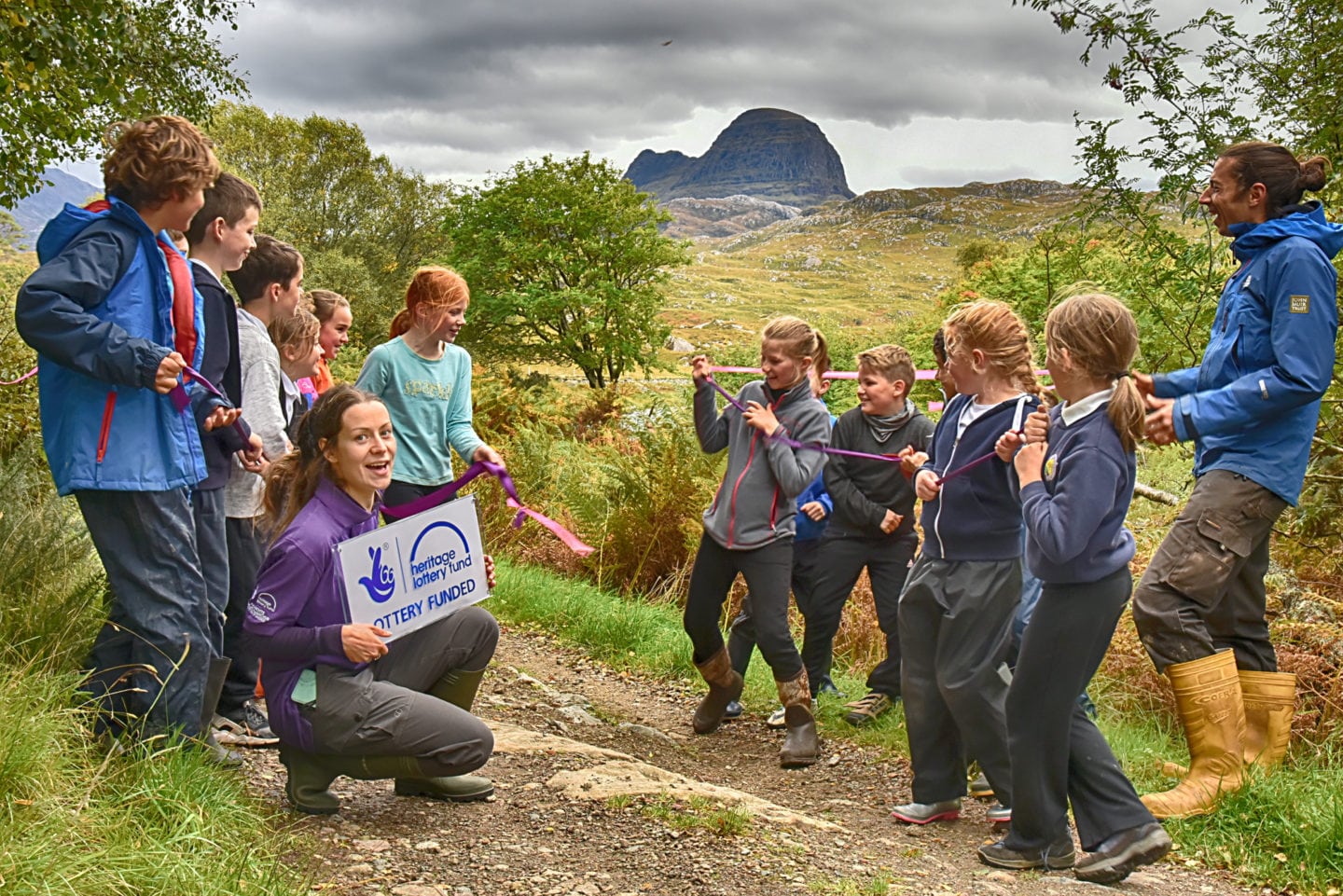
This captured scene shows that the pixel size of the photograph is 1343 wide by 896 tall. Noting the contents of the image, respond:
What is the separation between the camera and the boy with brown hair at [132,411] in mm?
3504

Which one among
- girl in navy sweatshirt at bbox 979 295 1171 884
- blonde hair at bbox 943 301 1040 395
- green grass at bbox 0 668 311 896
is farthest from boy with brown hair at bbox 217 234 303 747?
girl in navy sweatshirt at bbox 979 295 1171 884

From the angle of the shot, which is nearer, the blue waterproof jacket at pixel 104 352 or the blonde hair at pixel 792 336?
the blue waterproof jacket at pixel 104 352

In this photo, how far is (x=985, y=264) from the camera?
33031 mm

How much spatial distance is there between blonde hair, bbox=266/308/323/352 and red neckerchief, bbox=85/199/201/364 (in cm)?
157

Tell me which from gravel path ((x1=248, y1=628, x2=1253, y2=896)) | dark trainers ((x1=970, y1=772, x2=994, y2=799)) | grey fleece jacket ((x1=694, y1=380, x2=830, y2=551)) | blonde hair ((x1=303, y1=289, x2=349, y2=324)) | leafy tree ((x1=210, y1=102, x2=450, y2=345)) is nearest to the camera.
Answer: gravel path ((x1=248, y1=628, x2=1253, y2=896))

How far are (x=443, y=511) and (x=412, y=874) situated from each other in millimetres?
1299

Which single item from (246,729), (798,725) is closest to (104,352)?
(246,729)

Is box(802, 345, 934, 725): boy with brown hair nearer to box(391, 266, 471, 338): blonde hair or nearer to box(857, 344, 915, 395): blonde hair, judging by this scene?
box(857, 344, 915, 395): blonde hair

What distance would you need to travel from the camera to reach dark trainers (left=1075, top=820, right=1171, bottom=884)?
3834 millimetres

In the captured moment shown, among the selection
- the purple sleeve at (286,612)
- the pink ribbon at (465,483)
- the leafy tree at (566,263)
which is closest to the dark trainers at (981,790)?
the pink ribbon at (465,483)

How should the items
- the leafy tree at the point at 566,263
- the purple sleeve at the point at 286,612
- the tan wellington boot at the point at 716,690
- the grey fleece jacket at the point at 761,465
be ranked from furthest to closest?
the leafy tree at the point at 566,263 < the tan wellington boot at the point at 716,690 < the grey fleece jacket at the point at 761,465 < the purple sleeve at the point at 286,612

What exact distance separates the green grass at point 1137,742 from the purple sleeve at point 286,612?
1988mm

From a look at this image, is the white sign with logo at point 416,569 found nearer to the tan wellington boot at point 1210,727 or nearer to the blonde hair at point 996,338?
the blonde hair at point 996,338

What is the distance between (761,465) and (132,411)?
10.2 ft
